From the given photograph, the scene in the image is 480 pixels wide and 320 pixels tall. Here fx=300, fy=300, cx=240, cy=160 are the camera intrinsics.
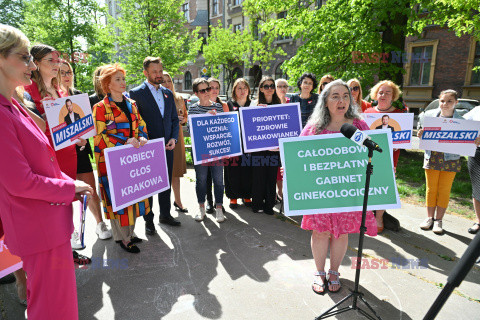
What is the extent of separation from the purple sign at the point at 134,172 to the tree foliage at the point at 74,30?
51.2 feet

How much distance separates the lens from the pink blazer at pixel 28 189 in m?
1.68

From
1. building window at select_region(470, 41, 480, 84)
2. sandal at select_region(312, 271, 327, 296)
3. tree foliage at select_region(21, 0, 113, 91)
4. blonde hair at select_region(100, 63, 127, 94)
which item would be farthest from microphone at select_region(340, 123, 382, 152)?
building window at select_region(470, 41, 480, 84)

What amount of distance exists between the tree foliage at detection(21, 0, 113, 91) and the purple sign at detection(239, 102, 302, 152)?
50.4 feet

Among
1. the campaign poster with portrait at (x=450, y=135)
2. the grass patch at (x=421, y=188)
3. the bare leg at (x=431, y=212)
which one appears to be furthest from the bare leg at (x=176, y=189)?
the grass patch at (x=421, y=188)

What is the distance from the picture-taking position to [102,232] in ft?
13.7

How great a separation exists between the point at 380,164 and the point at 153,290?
100 inches

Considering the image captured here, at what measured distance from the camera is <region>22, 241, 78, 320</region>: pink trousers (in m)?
1.88

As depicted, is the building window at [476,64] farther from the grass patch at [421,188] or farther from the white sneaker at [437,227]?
the white sneaker at [437,227]

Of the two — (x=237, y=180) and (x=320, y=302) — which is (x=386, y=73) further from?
(x=320, y=302)

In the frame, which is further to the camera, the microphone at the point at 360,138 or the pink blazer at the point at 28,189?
the microphone at the point at 360,138

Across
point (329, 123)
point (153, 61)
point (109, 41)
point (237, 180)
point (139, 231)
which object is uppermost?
point (109, 41)

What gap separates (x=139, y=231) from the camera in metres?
4.43

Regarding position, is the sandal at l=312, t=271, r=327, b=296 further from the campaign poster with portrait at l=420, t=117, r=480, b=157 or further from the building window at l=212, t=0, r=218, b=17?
the building window at l=212, t=0, r=218, b=17

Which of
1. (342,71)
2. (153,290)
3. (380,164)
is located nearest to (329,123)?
(380,164)
